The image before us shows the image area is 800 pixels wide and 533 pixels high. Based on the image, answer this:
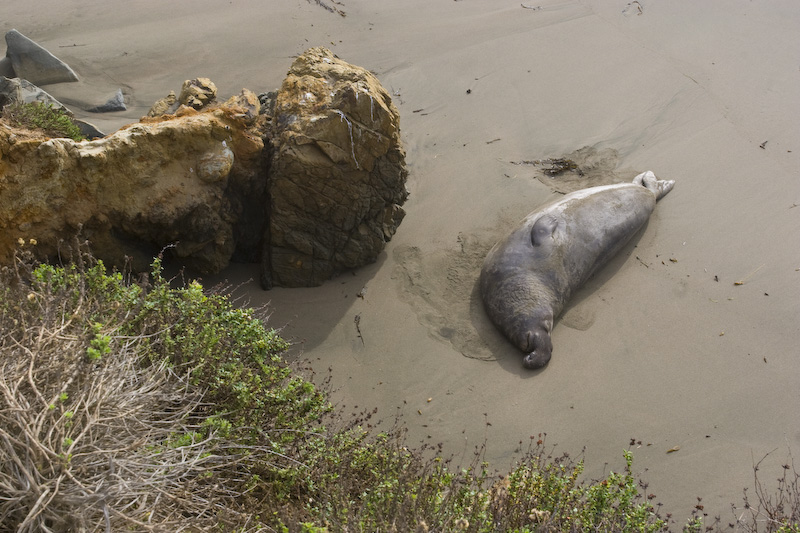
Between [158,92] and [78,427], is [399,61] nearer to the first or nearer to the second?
[158,92]

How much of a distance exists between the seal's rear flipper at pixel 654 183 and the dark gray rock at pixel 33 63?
7.01m

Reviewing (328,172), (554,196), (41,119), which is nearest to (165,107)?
(41,119)

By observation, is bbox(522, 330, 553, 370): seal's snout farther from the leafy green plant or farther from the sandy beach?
the leafy green plant

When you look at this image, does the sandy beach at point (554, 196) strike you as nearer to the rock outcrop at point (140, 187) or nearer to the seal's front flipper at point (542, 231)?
the seal's front flipper at point (542, 231)

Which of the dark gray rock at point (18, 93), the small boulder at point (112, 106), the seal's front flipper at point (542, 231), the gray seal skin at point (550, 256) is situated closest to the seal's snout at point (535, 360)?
the gray seal skin at point (550, 256)

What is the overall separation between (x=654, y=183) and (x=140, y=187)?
5414 mm

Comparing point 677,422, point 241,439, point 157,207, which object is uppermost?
point 157,207

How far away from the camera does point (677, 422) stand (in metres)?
5.10

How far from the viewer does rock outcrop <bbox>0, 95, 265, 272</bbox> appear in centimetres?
458

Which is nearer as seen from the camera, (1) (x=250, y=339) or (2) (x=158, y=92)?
(1) (x=250, y=339)

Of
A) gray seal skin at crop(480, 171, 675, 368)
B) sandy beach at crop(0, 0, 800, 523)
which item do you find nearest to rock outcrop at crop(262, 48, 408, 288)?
sandy beach at crop(0, 0, 800, 523)

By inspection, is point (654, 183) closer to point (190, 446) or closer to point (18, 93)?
point (190, 446)

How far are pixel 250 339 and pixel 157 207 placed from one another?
1567 mm

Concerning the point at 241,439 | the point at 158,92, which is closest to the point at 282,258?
the point at 241,439
